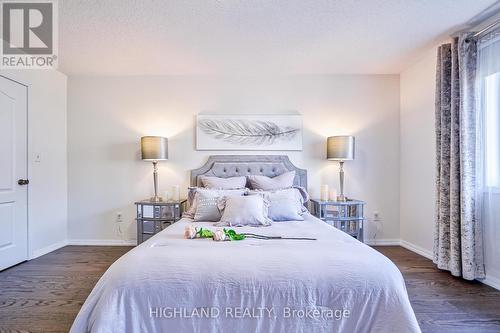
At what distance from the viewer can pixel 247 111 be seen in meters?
3.98

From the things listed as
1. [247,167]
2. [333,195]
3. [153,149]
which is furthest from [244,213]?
[153,149]

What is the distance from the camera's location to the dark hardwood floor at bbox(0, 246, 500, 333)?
2.00 metres

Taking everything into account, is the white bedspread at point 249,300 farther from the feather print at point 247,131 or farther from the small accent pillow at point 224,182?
the feather print at point 247,131

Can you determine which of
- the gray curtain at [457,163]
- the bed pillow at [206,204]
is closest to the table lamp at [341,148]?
the gray curtain at [457,163]

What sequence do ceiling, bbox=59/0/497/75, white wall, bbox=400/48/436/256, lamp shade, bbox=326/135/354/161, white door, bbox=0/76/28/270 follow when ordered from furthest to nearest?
lamp shade, bbox=326/135/354/161 < white wall, bbox=400/48/436/256 < white door, bbox=0/76/28/270 < ceiling, bbox=59/0/497/75

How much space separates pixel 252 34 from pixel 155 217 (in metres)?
2.50

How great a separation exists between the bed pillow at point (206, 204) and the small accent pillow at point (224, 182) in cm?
36

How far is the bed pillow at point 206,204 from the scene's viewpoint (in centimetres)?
286

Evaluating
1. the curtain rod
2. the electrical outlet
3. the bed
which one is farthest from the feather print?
the bed

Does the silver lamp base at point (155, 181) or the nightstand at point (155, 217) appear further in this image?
the silver lamp base at point (155, 181)

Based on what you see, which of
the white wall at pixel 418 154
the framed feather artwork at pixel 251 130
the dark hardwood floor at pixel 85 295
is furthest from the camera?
the framed feather artwork at pixel 251 130

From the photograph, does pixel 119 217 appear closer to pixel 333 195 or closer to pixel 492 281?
pixel 333 195

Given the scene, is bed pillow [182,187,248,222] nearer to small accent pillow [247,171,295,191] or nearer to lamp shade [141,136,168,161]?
small accent pillow [247,171,295,191]

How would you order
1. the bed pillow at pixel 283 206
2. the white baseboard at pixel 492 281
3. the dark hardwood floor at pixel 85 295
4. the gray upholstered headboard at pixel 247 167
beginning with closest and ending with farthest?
1. the dark hardwood floor at pixel 85 295
2. the white baseboard at pixel 492 281
3. the bed pillow at pixel 283 206
4. the gray upholstered headboard at pixel 247 167
